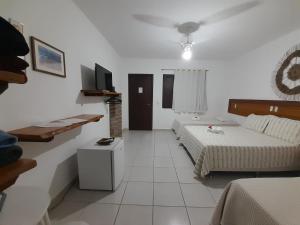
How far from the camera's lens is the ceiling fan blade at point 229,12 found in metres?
1.91

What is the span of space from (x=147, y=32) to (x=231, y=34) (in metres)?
1.63

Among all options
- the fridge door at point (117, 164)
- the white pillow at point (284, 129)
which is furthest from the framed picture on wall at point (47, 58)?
the white pillow at point (284, 129)

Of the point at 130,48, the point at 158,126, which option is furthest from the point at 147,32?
the point at 158,126

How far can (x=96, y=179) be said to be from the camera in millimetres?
1947

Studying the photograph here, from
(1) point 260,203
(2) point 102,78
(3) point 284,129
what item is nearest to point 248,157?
(3) point 284,129

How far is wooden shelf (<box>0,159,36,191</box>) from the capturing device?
2.00 ft

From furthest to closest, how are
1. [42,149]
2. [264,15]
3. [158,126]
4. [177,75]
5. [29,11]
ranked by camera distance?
A: [158,126]
[177,75]
[264,15]
[42,149]
[29,11]

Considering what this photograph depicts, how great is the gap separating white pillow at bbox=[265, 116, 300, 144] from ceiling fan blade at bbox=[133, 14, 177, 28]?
103 inches

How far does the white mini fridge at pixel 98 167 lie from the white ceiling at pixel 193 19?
192cm

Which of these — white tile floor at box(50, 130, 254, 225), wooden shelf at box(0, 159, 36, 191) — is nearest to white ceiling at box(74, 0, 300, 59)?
wooden shelf at box(0, 159, 36, 191)

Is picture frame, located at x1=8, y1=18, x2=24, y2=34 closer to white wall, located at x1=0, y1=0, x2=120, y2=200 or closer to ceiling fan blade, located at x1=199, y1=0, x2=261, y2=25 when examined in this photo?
white wall, located at x1=0, y1=0, x2=120, y2=200

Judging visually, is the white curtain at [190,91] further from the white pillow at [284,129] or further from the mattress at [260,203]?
the mattress at [260,203]

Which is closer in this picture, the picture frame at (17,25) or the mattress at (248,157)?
the picture frame at (17,25)

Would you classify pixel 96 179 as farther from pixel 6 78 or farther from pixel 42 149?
pixel 6 78
